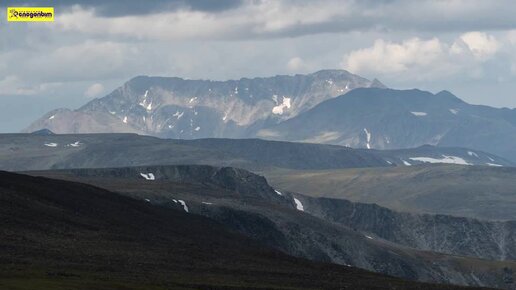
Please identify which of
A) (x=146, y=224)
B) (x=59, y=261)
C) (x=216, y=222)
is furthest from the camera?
(x=216, y=222)

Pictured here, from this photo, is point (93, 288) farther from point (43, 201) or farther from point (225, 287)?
point (43, 201)

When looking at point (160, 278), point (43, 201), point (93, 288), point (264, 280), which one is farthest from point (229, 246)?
point (93, 288)

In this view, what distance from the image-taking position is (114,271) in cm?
12512

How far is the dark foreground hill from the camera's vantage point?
118812 millimetres

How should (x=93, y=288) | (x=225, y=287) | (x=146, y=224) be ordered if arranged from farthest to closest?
(x=146, y=224), (x=225, y=287), (x=93, y=288)

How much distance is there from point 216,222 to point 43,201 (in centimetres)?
3705

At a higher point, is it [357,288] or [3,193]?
[3,193]

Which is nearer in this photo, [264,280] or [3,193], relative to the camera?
[264,280]

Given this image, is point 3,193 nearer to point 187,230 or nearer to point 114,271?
point 187,230

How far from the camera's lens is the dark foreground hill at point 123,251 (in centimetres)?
11881

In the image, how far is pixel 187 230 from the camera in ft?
587

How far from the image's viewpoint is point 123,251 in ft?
473

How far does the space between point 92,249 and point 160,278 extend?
20069 millimetres

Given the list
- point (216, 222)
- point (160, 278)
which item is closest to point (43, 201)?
point (216, 222)
